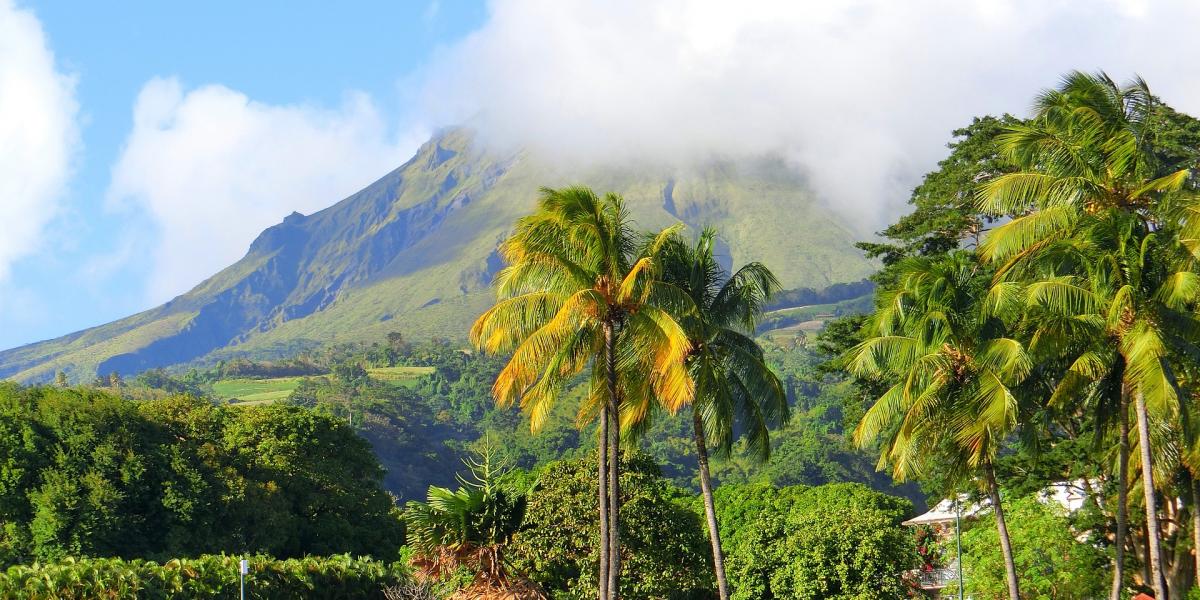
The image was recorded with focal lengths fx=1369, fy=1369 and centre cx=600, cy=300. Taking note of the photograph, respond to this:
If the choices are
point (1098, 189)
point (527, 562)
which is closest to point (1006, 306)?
point (1098, 189)

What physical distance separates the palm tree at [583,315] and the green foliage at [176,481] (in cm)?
2525

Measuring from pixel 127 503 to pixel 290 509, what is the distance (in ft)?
24.5

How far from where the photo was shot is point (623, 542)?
34031mm

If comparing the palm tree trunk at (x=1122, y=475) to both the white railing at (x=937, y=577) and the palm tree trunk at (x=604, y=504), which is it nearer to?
the palm tree trunk at (x=604, y=504)

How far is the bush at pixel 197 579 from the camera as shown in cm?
3180

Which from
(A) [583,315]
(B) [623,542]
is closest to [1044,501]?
(B) [623,542]

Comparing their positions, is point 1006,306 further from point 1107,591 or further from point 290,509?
point 290,509

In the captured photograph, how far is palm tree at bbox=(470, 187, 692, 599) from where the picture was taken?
2606cm

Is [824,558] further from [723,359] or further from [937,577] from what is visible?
[937,577]

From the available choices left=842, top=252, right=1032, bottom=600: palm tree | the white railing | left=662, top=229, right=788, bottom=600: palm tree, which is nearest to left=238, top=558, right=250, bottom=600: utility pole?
left=662, top=229, right=788, bottom=600: palm tree

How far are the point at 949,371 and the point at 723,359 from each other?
477 cm

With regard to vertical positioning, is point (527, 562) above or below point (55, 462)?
below

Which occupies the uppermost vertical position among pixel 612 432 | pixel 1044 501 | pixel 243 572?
pixel 612 432

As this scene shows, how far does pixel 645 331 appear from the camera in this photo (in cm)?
2619
